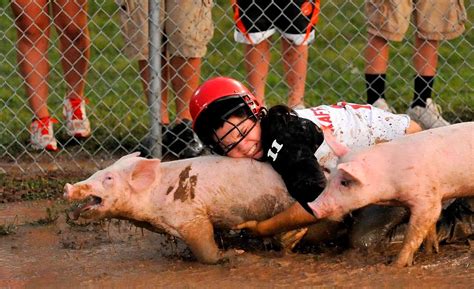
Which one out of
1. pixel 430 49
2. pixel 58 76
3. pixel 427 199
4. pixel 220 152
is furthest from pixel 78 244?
pixel 58 76

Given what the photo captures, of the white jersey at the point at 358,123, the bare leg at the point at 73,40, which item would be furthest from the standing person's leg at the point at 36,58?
the white jersey at the point at 358,123

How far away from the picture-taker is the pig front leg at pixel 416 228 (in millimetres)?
5391

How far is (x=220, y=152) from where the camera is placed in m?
5.73

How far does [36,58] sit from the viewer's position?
26.2ft

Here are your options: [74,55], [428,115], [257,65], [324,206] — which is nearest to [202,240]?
[324,206]

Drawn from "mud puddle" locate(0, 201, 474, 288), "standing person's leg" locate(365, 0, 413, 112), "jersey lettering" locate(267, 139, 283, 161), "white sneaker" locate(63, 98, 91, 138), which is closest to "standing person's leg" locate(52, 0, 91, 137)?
"white sneaker" locate(63, 98, 91, 138)

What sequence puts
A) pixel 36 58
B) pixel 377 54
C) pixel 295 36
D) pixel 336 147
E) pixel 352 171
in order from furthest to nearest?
1. pixel 377 54
2. pixel 36 58
3. pixel 295 36
4. pixel 336 147
5. pixel 352 171

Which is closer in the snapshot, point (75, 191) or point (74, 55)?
point (75, 191)

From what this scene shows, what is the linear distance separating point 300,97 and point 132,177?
267 centimetres

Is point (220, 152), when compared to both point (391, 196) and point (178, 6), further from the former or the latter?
point (178, 6)

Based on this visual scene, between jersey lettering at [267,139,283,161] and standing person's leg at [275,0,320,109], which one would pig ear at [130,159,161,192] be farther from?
standing person's leg at [275,0,320,109]

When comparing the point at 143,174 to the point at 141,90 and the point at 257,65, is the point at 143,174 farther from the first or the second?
the point at 141,90

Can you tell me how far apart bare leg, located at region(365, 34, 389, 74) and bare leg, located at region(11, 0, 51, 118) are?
7.36 ft

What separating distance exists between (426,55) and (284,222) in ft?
9.90
